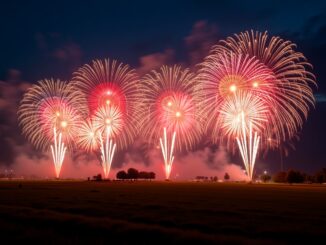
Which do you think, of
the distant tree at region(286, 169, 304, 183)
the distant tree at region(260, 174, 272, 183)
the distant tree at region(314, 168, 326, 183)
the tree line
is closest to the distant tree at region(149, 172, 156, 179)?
the tree line

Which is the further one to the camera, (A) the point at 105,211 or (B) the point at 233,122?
(B) the point at 233,122

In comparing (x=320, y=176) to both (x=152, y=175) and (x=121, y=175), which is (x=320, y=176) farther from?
(x=121, y=175)

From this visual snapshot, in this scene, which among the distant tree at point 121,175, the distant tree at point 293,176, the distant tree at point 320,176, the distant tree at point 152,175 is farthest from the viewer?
the distant tree at point 152,175

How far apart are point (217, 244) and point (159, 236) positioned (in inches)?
129

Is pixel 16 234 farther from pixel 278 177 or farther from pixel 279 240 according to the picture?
pixel 278 177

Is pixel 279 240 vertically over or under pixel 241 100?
under

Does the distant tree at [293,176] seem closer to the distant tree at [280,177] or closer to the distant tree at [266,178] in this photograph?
the distant tree at [280,177]

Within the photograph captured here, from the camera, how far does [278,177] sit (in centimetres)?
14362

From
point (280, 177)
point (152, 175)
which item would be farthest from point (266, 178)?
point (152, 175)

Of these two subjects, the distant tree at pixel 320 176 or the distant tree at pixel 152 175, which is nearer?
the distant tree at pixel 320 176

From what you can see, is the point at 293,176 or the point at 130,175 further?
the point at 130,175

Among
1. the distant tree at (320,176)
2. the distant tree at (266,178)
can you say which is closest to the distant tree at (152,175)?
the distant tree at (266,178)

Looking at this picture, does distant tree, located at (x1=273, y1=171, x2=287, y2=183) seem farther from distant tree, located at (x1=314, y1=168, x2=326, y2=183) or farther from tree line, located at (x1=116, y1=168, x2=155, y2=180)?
tree line, located at (x1=116, y1=168, x2=155, y2=180)

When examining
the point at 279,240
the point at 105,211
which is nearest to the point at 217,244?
the point at 279,240
